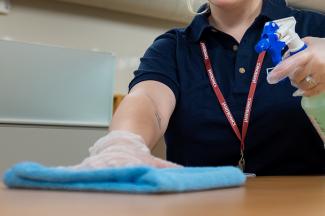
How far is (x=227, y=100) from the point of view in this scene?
0.99 metres

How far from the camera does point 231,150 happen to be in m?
0.97

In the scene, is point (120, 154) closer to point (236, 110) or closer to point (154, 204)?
point (154, 204)

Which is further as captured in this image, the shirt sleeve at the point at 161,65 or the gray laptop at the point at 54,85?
the gray laptop at the point at 54,85

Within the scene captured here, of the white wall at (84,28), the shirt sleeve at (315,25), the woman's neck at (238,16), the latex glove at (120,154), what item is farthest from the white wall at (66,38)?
the latex glove at (120,154)

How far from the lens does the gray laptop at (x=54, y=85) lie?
2279 millimetres

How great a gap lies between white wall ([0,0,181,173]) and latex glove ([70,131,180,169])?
1.73m

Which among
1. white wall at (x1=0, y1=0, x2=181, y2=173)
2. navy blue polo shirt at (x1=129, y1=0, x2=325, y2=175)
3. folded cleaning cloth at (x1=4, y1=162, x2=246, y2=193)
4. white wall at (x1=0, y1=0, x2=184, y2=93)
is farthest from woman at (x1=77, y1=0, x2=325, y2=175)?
white wall at (x1=0, y1=0, x2=184, y2=93)

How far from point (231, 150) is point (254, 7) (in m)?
0.40

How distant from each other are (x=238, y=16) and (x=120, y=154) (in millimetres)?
732

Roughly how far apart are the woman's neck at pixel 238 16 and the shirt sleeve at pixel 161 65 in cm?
14

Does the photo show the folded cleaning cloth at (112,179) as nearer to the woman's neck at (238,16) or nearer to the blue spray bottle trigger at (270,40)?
the blue spray bottle trigger at (270,40)

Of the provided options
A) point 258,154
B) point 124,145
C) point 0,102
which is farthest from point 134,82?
point 0,102

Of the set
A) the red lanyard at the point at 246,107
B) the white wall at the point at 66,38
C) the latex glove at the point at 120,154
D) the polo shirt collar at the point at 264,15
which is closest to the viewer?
the latex glove at the point at 120,154

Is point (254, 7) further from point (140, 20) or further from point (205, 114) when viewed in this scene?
point (140, 20)
